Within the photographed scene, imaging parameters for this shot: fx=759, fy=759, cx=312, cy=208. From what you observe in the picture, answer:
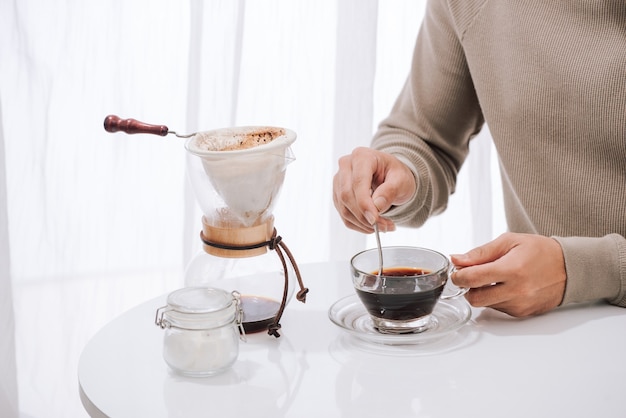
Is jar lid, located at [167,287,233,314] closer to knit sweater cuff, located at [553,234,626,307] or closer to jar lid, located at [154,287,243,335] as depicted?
jar lid, located at [154,287,243,335]

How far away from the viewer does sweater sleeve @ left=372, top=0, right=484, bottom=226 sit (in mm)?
1403

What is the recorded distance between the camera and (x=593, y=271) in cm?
99

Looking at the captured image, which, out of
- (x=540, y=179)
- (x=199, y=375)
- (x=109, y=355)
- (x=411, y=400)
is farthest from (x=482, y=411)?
(x=540, y=179)

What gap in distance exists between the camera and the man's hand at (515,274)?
0.95 meters

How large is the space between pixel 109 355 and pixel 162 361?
0.24 ft

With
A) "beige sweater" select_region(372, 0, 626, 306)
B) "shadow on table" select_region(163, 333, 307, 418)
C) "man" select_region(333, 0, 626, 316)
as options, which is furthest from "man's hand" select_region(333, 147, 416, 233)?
"shadow on table" select_region(163, 333, 307, 418)

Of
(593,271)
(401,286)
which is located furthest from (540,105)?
(401,286)

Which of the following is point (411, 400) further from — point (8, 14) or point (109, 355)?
point (8, 14)

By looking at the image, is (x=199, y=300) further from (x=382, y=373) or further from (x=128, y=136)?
(x=128, y=136)

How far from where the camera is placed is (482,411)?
761 millimetres

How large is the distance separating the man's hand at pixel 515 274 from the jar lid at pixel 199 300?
0.30 m

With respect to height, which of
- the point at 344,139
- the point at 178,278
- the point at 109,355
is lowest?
the point at 178,278

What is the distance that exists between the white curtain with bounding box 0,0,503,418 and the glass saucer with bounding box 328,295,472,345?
0.96 meters

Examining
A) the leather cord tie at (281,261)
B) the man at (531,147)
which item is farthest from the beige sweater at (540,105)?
the leather cord tie at (281,261)
